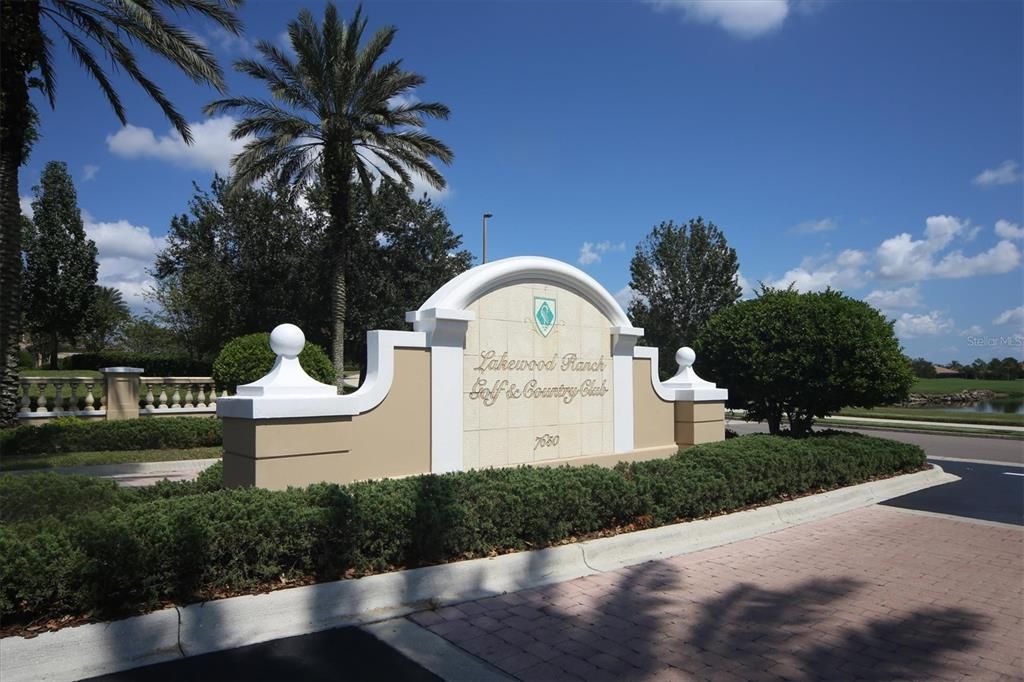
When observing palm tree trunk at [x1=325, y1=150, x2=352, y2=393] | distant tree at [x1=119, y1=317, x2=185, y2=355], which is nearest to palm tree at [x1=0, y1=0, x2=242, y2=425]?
palm tree trunk at [x1=325, y1=150, x2=352, y2=393]

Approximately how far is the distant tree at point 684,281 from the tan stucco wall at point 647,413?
23.7 m

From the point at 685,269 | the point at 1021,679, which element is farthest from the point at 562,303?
the point at 685,269

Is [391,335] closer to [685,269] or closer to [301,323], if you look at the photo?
[301,323]

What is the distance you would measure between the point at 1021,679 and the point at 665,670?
7.19 ft

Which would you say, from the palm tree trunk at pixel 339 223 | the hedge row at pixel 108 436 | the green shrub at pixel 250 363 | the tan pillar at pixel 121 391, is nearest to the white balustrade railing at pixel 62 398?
the tan pillar at pixel 121 391

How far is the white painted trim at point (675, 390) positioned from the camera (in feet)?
34.7

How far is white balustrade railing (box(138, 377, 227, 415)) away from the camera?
18.4 meters

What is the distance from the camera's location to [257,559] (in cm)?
495

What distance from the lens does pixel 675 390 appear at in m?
10.9

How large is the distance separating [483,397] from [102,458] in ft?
28.6

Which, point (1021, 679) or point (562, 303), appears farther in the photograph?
point (562, 303)

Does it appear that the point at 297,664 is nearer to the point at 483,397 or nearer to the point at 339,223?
the point at 483,397

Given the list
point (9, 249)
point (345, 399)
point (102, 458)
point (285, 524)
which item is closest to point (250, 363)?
point (102, 458)

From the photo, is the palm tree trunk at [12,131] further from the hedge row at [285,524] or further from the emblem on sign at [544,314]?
the emblem on sign at [544,314]
